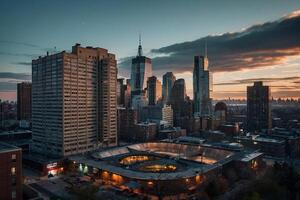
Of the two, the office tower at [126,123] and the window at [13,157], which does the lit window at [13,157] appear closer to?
the window at [13,157]

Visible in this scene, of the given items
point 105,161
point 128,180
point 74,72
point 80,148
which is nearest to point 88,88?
point 74,72

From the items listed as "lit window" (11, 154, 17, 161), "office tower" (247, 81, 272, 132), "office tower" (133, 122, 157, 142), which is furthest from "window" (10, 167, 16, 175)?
"office tower" (247, 81, 272, 132)

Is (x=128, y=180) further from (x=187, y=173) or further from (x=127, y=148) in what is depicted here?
(x=127, y=148)

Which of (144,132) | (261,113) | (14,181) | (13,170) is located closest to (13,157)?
(13,170)

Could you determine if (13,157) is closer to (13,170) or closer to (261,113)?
(13,170)

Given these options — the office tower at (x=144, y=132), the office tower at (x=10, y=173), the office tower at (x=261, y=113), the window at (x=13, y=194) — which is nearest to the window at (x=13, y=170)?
the office tower at (x=10, y=173)

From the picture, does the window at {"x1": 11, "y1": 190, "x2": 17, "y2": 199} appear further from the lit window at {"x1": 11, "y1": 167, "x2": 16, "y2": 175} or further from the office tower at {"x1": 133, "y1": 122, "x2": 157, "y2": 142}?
the office tower at {"x1": 133, "y1": 122, "x2": 157, "y2": 142}
